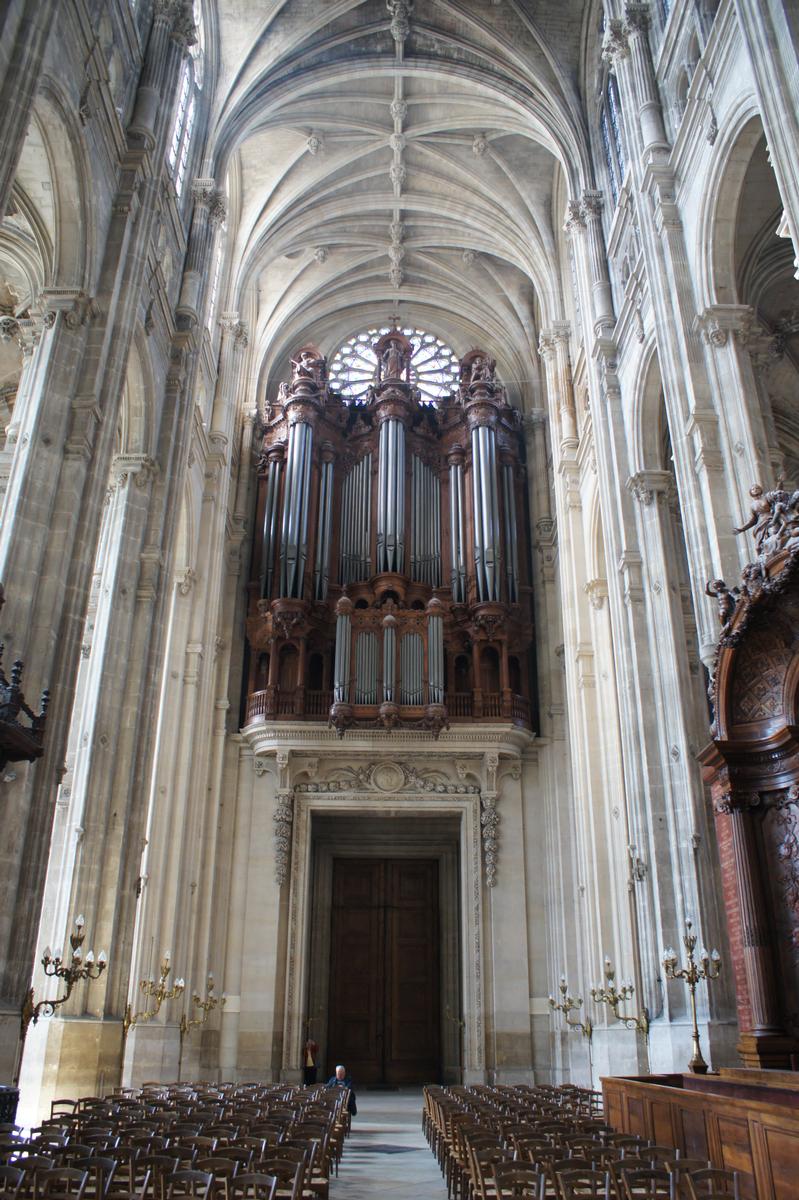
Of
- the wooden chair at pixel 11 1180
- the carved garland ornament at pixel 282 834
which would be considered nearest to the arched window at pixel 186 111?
the carved garland ornament at pixel 282 834

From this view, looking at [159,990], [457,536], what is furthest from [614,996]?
[457,536]

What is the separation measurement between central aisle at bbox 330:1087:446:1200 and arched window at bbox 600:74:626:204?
17870 millimetres

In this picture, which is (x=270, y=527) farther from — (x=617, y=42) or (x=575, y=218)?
(x=617, y=42)

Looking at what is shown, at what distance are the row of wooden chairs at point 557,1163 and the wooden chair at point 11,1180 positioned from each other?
2802mm

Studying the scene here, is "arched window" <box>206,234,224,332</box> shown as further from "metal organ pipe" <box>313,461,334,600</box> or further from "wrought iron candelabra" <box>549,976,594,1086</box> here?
"wrought iron candelabra" <box>549,976,594,1086</box>

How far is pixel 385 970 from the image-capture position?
89.4 feet

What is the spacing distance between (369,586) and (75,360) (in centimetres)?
1291

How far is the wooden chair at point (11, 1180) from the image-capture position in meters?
5.70

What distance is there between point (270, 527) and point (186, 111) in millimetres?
10198

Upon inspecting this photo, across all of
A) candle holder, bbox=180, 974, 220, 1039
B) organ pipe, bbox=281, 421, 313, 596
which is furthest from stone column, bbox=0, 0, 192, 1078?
organ pipe, bbox=281, 421, 313, 596

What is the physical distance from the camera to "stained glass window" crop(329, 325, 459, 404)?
31.5m

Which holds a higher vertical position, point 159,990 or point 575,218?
point 575,218

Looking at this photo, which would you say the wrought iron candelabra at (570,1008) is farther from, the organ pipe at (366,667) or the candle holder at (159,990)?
the candle holder at (159,990)

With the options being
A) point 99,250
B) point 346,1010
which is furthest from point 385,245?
point 346,1010
